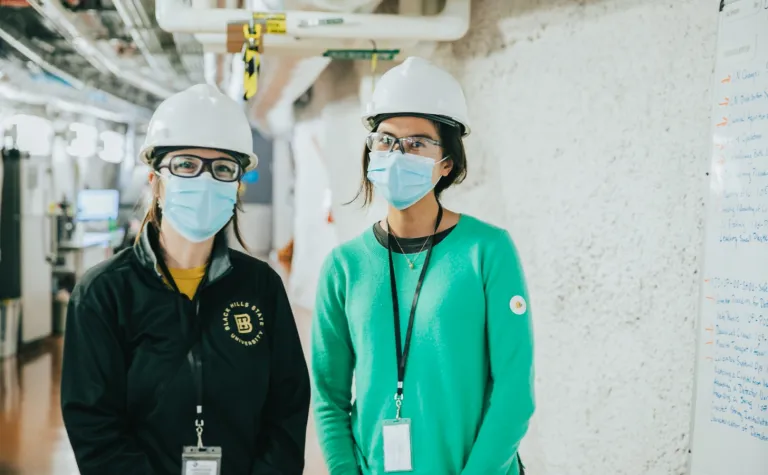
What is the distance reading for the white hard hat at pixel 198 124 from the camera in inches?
52.1

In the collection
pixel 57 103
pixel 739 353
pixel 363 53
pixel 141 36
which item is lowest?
pixel 739 353

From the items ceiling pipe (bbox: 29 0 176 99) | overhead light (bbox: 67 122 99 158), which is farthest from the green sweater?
overhead light (bbox: 67 122 99 158)

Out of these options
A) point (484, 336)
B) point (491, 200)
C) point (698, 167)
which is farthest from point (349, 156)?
point (484, 336)

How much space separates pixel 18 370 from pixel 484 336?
16.7 ft

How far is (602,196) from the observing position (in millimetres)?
2254

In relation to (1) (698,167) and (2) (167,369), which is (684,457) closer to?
(1) (698,167)

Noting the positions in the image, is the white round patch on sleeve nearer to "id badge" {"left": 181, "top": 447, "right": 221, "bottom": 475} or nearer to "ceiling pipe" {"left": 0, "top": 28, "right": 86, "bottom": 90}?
"id badge" {"left": 181, "top": 447, "right": 221, "bottom": 475}

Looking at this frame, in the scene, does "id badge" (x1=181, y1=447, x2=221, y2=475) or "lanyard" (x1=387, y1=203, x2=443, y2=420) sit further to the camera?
"lanyard" (x1=387, y1=203, x2=443, y2=420)

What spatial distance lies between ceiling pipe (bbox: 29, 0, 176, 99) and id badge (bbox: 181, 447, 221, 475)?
396 cm

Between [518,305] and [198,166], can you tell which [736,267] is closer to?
[518,305]

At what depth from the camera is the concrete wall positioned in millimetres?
1989

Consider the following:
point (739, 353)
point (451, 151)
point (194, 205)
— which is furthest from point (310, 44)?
point (739, 353)

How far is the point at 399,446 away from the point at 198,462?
0.41 metres

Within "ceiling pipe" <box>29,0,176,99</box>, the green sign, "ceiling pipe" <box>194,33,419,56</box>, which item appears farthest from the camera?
"ceiling pipe" <box>29,0,176,99</box>
